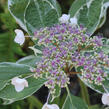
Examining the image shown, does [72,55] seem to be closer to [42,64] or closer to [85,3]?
[42,64]

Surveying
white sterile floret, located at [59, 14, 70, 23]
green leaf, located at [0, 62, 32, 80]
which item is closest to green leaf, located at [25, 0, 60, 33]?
white sterile floret, located at [59, 14, 70, 23]

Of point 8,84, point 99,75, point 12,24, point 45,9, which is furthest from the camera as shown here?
point 12,24

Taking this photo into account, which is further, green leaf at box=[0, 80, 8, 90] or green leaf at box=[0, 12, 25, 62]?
green leaf at box=[0, 12, 25, 62]

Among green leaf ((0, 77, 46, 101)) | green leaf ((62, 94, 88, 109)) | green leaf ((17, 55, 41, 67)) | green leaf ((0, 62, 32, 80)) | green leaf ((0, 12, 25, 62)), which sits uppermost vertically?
green leaf ((0, 12, 25, 62))

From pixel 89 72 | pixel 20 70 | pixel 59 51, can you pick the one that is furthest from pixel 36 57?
pixel 89 72

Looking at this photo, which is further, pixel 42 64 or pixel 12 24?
pixel 12 24

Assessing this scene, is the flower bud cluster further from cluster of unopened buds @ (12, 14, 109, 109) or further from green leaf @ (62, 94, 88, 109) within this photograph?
green leaf @ (62, 94, 88, 109)
